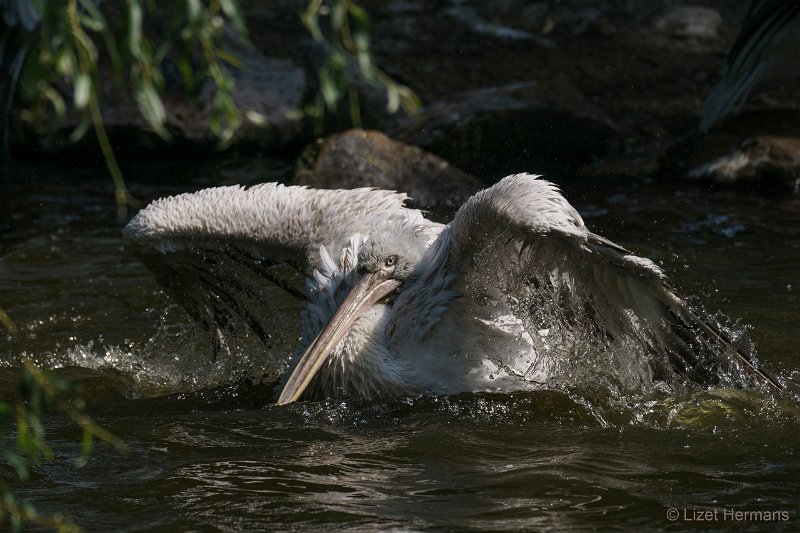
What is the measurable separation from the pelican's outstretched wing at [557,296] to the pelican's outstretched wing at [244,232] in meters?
0.74

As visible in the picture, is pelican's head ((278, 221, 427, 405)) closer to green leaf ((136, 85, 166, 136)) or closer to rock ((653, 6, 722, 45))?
green leaf ((136, 85, 166, 136))

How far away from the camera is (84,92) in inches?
84.2

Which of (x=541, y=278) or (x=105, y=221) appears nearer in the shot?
(x=541, y=278)

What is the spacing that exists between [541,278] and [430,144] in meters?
5.10

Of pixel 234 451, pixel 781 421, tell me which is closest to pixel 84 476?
pixel 234 451

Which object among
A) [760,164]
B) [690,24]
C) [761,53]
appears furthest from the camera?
[690,24]

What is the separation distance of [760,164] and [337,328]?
16.4 feet

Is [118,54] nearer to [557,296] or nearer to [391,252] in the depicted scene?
[557,296]

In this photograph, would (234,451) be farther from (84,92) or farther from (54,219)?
(54,219)

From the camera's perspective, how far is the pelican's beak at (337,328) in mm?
4543

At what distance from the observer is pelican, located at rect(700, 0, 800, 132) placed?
26.7 ft

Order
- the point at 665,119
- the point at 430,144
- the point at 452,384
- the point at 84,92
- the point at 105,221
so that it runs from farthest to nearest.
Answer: the point at 665,119 < the point at 430,144 < the point at 105,221 < the point at 452,384 < the point at 84,92

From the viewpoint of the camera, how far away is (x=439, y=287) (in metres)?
4.61

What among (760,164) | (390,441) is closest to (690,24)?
(760,164)
